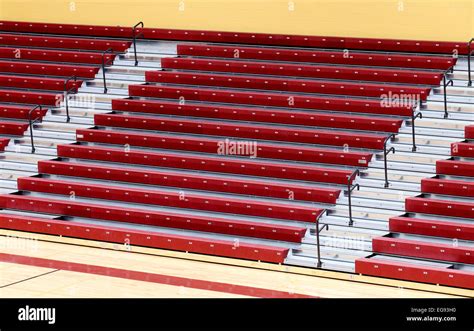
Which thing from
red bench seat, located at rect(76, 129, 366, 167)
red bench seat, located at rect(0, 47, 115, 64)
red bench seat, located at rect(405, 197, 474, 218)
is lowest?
red bench seat, located at rect(405, 197, 474, 218)

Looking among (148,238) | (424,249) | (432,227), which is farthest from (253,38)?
(424,249)

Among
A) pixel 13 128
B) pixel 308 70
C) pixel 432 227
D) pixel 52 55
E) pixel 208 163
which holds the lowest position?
pixel 432 227

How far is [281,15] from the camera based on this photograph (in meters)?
11.7

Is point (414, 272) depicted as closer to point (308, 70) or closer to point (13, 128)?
point (308, 70)

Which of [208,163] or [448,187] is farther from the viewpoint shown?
[208,163]

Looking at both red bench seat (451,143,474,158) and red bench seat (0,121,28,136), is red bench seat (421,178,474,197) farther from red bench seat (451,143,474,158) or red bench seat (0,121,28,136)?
red bench seat (0,121,28,136)

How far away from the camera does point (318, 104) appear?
10570 millimetres

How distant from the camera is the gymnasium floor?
812 cm

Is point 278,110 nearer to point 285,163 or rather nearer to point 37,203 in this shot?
point 285,163

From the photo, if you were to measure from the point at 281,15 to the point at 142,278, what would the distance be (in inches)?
165

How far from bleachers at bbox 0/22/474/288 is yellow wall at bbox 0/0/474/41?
16cm

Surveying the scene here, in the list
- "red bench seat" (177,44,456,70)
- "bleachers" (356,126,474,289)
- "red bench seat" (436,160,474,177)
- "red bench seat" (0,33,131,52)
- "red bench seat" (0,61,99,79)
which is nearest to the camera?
"bleachers" (356,126,474,289)

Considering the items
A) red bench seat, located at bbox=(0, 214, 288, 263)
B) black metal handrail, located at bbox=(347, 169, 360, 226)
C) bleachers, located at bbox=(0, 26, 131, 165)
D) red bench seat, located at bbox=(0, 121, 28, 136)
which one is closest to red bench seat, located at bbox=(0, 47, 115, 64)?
bleachers, located at bbox=(0, 26, 131, 165)

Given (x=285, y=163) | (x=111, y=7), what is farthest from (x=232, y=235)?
(x=111, y=7)
